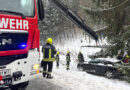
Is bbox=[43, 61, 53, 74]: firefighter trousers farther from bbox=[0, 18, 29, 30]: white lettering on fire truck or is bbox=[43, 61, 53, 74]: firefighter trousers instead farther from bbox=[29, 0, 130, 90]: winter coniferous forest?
bbox=[0, 18, 29, 30]: white lettering on fire truck

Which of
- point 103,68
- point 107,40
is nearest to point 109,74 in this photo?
point 103,68

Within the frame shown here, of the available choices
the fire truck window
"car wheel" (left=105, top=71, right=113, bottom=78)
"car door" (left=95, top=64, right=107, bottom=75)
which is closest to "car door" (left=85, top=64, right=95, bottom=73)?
"car door" (left=95, top=64, right=107, bottom=75)

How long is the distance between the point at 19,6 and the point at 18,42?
4.07 feet

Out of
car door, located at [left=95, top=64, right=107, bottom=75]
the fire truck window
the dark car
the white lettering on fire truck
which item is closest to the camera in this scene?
the white lettering on fire truck

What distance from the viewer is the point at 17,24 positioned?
14.5ft

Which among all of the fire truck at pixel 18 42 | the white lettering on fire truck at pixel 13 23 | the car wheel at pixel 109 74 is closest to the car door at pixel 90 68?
the car wheel at pixel 109 74

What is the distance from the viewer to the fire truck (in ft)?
13.4

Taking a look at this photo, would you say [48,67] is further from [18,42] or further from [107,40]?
[107,40]

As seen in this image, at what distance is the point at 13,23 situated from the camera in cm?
433

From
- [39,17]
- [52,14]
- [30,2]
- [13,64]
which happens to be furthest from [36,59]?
[52,14]

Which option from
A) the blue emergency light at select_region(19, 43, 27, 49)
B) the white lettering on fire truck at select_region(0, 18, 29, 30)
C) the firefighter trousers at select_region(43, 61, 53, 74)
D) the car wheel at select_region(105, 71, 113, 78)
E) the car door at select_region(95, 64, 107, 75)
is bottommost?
the car wheel at select_region(105, 71, 113, 78)

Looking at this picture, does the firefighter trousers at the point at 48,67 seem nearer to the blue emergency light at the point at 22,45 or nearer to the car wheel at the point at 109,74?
the blue emergency light at the point at 22,45

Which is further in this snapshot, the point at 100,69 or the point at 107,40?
the point at 107,40

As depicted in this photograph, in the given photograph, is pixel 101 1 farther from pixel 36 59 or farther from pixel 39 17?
pixel 36 59
